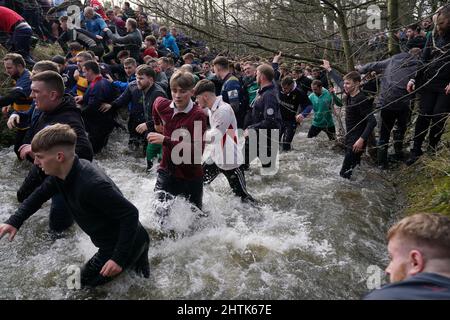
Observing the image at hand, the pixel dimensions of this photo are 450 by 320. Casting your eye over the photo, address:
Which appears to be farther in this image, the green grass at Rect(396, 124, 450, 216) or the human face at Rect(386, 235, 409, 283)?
the green grass at Rect(396, 124, 450, 216)

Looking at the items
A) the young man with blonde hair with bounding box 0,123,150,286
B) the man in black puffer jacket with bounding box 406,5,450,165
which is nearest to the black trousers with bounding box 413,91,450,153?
the man in black puffer jacket with bounding box 406,5,450,165

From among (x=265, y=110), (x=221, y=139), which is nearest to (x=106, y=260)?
(x=221, y=139)

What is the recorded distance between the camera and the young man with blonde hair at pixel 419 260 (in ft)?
4.68

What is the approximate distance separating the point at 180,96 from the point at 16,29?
5.42 meters

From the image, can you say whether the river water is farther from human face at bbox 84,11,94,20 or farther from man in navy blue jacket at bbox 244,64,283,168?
human face at bbox 84,11,94,20

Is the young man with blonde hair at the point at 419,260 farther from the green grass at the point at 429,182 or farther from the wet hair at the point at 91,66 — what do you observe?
the wet hair at the point at 91,66

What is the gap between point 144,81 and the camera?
20.4 feet

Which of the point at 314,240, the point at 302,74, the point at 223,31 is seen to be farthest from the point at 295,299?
the point at 302,74

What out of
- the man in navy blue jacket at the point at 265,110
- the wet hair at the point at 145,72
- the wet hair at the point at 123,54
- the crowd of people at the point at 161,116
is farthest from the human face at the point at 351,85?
the wet hair at the point at 123,54

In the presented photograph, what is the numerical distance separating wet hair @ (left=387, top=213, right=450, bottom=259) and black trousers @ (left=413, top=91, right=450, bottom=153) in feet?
13.2

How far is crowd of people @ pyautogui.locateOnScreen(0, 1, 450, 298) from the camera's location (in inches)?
116

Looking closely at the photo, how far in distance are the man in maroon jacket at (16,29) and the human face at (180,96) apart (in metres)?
5.27

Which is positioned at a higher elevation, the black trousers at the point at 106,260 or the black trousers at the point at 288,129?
the black trousers at the point at 288,129
